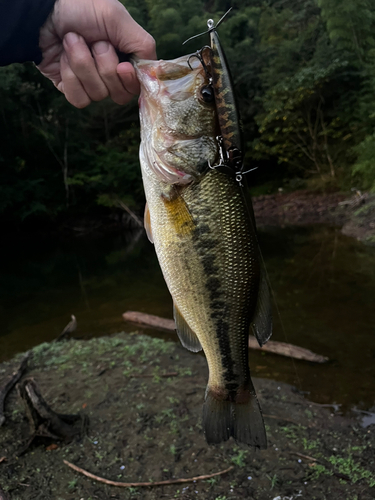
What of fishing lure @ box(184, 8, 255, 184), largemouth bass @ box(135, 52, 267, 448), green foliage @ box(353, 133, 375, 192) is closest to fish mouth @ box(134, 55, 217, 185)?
largemouth bass @ box(135, 52, 267, 448)

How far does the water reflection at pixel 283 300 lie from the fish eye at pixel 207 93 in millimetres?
3043

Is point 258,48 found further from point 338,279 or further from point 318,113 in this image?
point 338,279

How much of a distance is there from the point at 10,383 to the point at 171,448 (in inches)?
102

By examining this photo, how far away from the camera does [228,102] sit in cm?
141

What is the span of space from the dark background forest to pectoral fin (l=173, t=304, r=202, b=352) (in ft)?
57.7

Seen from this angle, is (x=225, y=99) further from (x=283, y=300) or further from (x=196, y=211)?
(x=283, y=300)

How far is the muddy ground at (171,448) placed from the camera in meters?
3.17

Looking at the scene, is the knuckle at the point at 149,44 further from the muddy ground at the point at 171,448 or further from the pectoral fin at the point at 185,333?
the muddy ground at the point at 171,448

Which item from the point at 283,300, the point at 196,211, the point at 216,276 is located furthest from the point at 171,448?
the point at 283,300

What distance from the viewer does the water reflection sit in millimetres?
5166

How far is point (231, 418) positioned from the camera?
6.13 ft

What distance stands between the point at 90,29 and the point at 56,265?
559 inches

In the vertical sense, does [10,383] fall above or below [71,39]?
below

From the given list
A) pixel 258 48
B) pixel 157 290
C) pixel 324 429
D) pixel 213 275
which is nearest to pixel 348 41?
pixel 258 48
